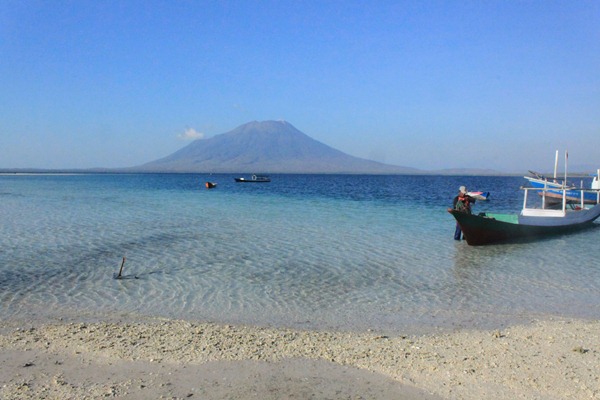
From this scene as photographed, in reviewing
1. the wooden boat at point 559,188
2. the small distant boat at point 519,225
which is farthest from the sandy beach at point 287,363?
the wooden boat at point 559,188

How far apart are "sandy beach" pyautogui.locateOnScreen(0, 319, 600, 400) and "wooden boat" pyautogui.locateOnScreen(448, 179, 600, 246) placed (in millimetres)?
9566

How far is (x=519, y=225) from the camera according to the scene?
18938 mm

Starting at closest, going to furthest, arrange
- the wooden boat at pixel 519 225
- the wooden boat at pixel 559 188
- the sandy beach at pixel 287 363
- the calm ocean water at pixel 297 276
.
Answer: the sandy beach at pixel 287 363 → the calm ocean water at pixel 297 276 → the wooden boat at pixel 519 225 → the wooden boat at pixel 559 188

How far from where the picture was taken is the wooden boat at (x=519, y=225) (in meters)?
17.7

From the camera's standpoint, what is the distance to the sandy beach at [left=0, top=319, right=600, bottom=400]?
18.5ft

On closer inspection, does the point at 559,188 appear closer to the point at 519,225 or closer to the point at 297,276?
the point at 519,225

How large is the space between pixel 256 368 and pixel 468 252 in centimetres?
1214

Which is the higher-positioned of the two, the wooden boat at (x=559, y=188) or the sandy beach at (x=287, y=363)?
the wooden boat at (x=559, y=188)

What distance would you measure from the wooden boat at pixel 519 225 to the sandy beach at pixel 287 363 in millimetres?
9566

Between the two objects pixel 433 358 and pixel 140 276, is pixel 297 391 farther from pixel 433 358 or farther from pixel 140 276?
pixel 140 276

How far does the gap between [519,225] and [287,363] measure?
1535 cm

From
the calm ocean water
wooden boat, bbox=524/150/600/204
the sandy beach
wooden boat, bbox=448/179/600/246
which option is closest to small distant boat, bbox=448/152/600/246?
wooden boat, bbox=448/179/600/246

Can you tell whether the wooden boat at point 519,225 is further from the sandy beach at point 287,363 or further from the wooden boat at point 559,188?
the sandy beach at point 287,363

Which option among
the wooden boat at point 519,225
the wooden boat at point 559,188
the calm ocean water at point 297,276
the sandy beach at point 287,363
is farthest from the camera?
the wooden boat at point 559,188
